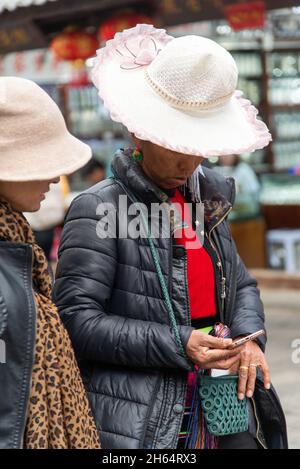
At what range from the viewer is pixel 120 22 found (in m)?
8.44

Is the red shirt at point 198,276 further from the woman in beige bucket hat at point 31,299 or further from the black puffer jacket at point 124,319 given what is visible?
the woman in beige bucket hat at point 31,299

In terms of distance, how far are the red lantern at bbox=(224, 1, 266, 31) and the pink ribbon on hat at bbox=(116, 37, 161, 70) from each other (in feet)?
15.4

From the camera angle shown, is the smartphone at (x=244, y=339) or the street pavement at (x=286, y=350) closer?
the smartphone at (x=244, y=339)

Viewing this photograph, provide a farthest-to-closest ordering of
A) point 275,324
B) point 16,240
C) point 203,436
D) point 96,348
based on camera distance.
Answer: point 275,324, point 203,436, point 96,348, point 16,240

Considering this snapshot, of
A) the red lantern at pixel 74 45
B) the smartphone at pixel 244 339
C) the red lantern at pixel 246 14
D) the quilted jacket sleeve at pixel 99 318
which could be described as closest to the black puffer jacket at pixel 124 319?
the quilted jacket sleeve at pixel 99 318

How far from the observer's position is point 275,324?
7.63 m

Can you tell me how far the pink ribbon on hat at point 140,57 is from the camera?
247 cm

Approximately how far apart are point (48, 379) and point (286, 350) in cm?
501

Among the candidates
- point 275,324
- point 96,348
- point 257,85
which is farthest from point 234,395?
point 257,85

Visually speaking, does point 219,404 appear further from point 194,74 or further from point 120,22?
point 120,22

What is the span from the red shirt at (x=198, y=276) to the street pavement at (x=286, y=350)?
2330 millimetres

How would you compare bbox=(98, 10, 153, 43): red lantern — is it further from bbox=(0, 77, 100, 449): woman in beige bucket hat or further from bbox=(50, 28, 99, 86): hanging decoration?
bbox=(0, 77, 100, 449): woman in beige bucket hat

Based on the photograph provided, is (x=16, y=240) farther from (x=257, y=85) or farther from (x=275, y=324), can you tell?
(x=257, y=85)

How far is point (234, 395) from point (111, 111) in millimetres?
886
